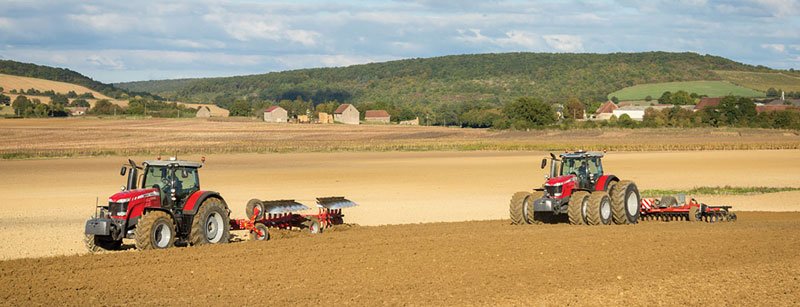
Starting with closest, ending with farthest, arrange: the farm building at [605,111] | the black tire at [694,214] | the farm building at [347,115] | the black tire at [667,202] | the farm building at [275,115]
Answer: the black tire at [694,214] < the black tire at [667,202] < the farm building at [275,115] < the farm building at [605,111] < the farm building at [347,115]

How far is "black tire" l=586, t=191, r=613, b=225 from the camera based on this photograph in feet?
74.5

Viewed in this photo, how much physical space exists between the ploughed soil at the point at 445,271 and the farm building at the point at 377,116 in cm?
13816

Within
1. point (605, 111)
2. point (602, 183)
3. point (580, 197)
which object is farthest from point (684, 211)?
point (605, 111)

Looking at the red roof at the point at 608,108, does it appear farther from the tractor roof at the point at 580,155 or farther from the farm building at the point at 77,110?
the tractor roof at the point at 580,155

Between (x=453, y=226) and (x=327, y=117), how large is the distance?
425 ft

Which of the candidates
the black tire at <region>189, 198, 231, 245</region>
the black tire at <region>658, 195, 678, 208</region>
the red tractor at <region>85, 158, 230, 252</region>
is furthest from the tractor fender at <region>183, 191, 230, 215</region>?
the black tire at <region>658, 195, 678, 208</region>

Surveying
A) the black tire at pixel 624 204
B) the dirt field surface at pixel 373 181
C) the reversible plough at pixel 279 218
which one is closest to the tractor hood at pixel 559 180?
the black tire at pixel 624 204

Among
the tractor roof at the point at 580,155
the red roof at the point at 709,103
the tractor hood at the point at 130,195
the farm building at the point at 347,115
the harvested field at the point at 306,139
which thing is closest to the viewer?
the tractor hood at the point at 130,195

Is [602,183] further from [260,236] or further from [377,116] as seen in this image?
[377,116]

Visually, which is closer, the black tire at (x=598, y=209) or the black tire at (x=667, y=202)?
the black tire at (x=598, y=209)

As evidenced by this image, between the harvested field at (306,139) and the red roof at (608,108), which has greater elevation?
the red roof at (608,108)

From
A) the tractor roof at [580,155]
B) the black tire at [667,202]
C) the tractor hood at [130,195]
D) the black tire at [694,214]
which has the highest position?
the tractor roof at [580,155]

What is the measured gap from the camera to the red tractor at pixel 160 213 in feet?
61.0

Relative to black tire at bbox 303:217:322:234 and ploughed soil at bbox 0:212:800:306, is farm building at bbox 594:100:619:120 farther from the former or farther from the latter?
ploughed soil at bbox 0:212:800:306
